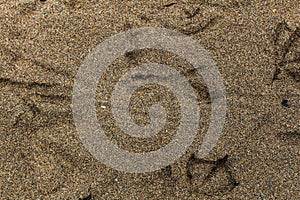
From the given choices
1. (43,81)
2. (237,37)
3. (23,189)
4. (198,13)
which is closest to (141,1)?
(198,13)

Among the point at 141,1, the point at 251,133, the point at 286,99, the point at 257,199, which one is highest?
the point at 141,1

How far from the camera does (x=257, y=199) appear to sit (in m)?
1.92

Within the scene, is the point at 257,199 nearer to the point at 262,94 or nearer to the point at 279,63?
the point at 262,94

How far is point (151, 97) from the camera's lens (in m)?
2.01

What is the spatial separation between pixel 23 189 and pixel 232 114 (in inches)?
47.4

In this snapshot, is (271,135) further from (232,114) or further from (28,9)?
(28,9)

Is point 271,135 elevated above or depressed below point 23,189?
above

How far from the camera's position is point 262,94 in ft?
6.52

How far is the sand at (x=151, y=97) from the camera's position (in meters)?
1.92

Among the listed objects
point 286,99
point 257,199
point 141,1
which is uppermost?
point 141,1

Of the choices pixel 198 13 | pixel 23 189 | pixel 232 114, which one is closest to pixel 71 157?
pixel 23 189

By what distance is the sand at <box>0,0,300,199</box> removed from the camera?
75.7 inches

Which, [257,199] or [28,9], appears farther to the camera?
[28,9]

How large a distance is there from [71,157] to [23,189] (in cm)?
30
